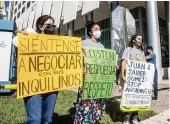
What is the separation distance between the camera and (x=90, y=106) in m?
4.79

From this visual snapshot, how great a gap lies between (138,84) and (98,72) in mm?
985

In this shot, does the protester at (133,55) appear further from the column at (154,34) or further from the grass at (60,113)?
the column at (154,34)

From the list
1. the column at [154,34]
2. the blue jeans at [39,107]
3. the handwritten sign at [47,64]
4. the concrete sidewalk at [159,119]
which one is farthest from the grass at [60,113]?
the column at [154,34]

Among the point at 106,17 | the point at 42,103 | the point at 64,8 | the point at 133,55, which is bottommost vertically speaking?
the point at 42,103

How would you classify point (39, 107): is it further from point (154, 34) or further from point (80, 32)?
point (80, 32)

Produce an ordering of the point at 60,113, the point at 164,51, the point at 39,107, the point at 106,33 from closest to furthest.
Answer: the point at 39,107, the point at 60,113, the point at 164,51, the point at 106,33

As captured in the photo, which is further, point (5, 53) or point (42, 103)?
point (5, 53)

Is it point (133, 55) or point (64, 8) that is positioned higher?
point (64, 8)

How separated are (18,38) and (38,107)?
2.62 ft

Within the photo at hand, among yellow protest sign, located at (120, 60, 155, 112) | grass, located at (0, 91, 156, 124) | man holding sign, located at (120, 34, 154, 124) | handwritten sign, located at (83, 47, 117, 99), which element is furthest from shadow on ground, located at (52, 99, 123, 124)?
handwritten sign, located at (83, 47, 117, 99)

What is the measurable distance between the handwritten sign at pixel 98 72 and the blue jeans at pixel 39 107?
0.75m

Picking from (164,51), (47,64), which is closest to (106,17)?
(164,51)

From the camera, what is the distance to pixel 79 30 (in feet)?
94.4

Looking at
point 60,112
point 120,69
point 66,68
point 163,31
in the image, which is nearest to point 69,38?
point 66,68
